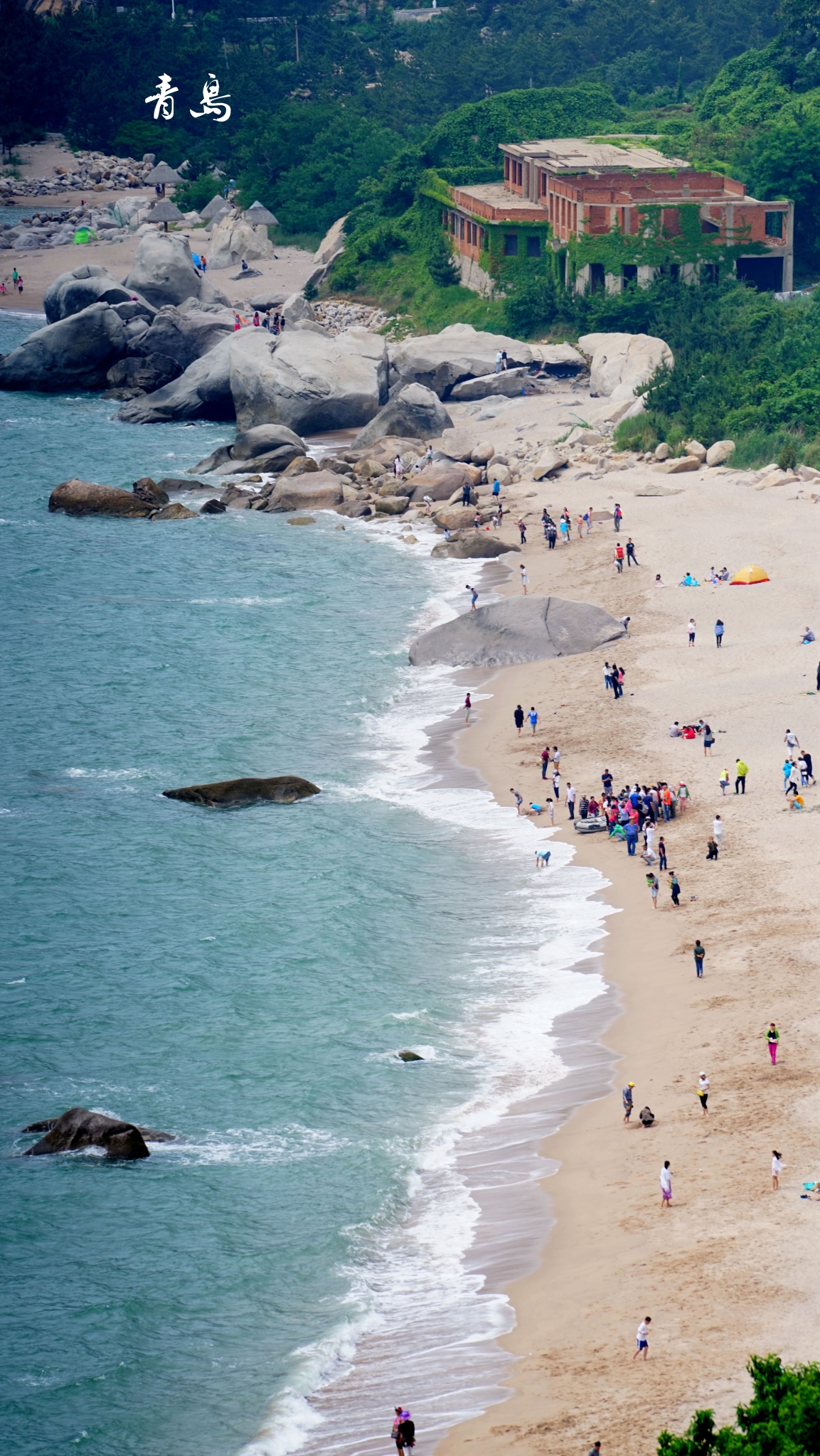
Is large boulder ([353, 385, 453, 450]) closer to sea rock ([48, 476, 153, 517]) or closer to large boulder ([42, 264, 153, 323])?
sea rock ([48, 476, 153, 517])

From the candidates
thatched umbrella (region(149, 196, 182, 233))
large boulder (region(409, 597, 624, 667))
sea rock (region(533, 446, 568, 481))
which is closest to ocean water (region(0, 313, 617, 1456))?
large boulder (region(409, 597, 624, 667))

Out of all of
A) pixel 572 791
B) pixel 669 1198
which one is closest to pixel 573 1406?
pixel 669 1198

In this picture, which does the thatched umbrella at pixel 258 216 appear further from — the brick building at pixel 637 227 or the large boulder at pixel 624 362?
Answer: the large boulder at pixel 624 362

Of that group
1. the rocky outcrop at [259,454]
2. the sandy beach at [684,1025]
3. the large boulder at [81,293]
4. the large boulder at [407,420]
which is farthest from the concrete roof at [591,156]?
the sandy beach at [684,1025]

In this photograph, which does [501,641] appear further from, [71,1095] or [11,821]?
[71,1095]

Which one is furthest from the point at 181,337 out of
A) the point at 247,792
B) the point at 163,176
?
the point at 247,792

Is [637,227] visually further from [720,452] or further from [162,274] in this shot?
[162,274]
